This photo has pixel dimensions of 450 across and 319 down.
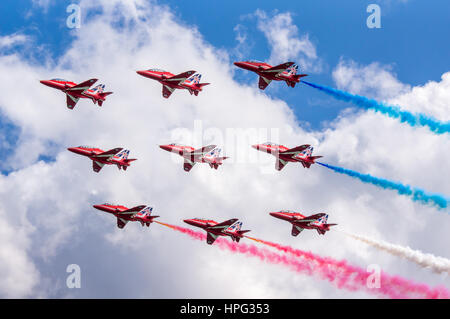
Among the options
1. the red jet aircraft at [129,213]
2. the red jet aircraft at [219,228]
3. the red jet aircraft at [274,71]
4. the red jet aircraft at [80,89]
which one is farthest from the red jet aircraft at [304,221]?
the red jet aircraft at [80,89]

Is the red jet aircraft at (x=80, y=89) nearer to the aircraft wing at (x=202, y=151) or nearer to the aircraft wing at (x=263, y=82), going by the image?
the aircraft wing at (x=202, y=151)

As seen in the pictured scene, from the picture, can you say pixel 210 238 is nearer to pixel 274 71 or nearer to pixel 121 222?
pixel 121 222

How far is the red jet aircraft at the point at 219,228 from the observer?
474 ft

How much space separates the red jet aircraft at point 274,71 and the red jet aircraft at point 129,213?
118ft

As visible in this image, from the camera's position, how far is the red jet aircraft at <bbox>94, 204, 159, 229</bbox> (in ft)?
482

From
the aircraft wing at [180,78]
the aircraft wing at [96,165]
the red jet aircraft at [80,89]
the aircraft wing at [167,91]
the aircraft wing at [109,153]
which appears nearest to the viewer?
the aircraft wing at [180,78]

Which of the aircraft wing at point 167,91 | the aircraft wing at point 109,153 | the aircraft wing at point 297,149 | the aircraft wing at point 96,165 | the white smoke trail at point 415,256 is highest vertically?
the aircraft wing at point 167,91

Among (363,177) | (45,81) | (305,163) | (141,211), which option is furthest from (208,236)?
(45,81)

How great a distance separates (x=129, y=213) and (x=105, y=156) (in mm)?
13011

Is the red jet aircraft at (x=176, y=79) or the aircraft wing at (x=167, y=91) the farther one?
the aircraft wing at (x=167, y=91)
